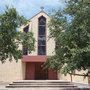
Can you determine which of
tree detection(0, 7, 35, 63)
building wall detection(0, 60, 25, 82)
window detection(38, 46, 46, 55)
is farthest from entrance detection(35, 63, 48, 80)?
tree detection(0, 7, 35, 63)

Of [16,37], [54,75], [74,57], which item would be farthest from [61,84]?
[74,57]

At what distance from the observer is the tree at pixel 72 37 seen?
63.3 feet

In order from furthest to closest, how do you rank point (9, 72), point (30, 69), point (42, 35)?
1. point (30, 69)
2. point (42, 35)
3. point (9, 72)

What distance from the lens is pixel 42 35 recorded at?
4191cm

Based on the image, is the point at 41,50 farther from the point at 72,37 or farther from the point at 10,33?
the point at 72,37

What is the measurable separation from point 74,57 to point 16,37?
15.5 feet

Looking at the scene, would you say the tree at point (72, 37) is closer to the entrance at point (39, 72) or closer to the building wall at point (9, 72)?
the building wall at point (9, 72)

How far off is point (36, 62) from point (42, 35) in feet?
11.1

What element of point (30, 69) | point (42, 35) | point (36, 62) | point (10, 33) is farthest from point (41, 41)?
point (10, 33)

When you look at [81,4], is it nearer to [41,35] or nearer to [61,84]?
[61,84]

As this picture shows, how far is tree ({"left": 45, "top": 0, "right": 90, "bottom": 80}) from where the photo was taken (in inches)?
759

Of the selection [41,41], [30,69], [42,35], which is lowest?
[30,69]

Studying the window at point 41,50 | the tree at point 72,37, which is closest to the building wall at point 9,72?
the window at point 41,50

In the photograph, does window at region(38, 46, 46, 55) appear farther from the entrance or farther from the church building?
the entrance
